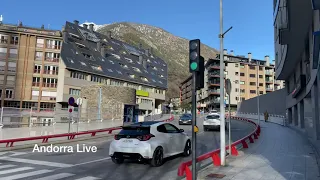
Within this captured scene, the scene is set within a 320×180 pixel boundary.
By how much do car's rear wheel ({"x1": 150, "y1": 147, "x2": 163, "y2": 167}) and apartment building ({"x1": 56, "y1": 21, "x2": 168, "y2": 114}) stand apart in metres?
31.4

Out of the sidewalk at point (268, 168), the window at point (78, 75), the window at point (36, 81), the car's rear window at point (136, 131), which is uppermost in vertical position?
the window at point (78, 75)

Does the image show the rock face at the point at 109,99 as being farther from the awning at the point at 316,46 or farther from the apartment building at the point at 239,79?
the apartment building at the point at 239,79

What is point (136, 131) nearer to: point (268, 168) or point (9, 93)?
point (268, 168)

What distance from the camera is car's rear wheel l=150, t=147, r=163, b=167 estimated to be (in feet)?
29.3

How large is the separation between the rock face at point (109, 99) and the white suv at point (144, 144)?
25.0 m

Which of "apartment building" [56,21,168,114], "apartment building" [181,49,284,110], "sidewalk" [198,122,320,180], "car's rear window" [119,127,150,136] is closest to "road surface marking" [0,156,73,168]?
"car's rear window" [119,127,150,136]

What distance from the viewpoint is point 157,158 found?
30.0 ft

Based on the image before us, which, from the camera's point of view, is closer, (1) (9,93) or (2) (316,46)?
(2) (316,46)

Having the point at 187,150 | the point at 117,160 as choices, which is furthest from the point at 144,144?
the point at 187,150

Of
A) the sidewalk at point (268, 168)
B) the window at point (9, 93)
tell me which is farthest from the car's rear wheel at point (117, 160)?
the window at point (9, 93)

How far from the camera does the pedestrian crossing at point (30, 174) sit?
732cm

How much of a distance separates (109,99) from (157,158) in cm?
2957

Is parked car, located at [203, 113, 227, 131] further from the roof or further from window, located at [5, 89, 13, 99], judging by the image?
window, located at [5, 89, 13, 99]

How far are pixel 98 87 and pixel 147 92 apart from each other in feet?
121
